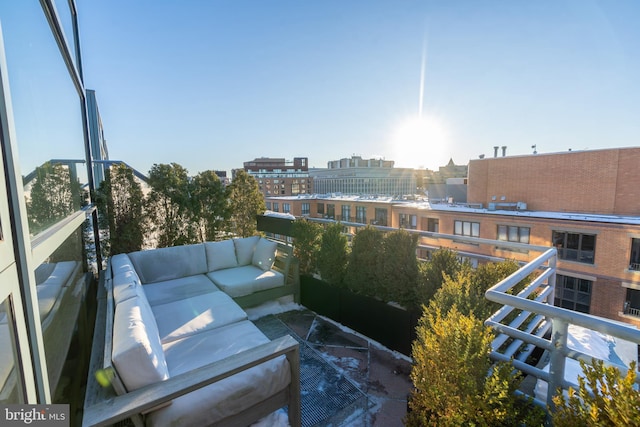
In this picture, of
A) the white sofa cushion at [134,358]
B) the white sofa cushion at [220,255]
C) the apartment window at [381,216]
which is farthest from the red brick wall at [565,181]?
the white sofa cushion at [134,358]

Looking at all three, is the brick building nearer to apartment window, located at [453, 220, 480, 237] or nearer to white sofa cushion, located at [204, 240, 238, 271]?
apartment window, located at [453, 220, 480, 237]

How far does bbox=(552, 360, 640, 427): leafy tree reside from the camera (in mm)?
829

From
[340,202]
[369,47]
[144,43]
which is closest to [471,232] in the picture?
[340,202]

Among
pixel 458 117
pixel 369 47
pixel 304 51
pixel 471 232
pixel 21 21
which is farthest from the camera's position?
pixel 471 232

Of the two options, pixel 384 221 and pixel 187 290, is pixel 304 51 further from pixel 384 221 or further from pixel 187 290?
pixel 384 221

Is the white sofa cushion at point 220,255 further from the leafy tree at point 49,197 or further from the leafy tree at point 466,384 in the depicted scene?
the leafy tree at point 466,384

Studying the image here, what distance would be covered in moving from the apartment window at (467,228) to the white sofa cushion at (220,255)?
1614cm

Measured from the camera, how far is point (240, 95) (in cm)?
843

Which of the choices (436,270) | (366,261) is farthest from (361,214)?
(436,270)

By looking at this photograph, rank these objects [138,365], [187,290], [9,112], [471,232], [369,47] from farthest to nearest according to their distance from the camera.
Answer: [471,232]
[369,47]
[187,290]
[138,365]
[9,112]

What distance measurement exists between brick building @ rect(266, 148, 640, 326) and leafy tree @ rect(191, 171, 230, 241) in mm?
7207

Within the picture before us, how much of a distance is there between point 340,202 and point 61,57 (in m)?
23.5

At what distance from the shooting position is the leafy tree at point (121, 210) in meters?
4.32
